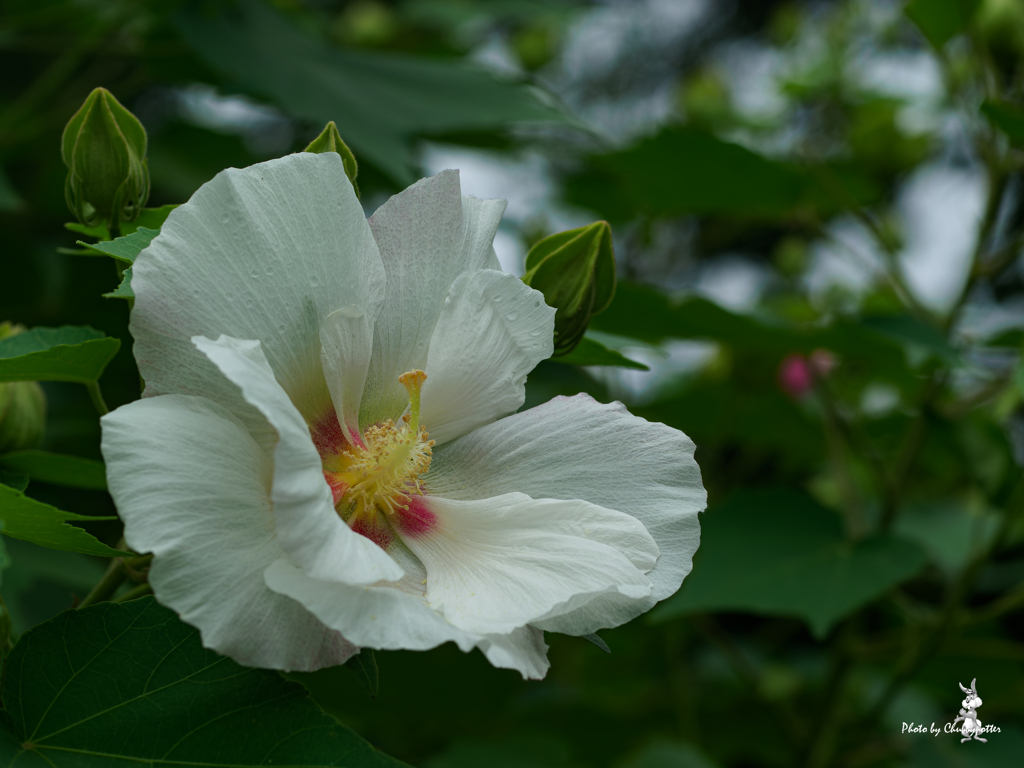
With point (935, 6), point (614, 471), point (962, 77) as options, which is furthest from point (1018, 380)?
point (962, 77)

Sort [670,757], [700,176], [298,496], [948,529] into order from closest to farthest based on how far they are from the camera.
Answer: [298,496]
[670,757]
[700,176]
[948,529]

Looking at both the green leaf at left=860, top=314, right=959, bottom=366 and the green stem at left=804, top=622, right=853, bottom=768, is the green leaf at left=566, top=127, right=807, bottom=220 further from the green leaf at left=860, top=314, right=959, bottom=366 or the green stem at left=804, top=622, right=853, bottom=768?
the green stem at left=804, top=622, right=853, bottom=768

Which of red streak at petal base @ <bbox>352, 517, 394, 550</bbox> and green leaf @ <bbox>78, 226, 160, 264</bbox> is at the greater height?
green leaf @ <bbox>78, 226, 160, 264</bbox>

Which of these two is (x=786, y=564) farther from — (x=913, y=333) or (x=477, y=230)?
(x=477, y=230)

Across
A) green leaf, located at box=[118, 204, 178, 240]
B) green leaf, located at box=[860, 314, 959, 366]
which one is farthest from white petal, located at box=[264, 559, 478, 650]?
green leaf, located at box=[860, 314, 959, 366]

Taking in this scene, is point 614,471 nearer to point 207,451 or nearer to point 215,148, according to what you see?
point 207,451

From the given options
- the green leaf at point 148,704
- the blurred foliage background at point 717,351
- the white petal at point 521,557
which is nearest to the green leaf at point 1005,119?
the blurred foliage background at point 717,351

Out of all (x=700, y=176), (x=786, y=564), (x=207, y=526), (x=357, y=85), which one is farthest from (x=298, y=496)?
(x=700, y=176)
